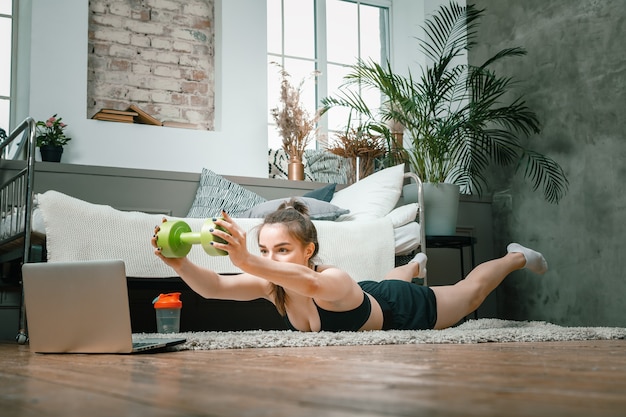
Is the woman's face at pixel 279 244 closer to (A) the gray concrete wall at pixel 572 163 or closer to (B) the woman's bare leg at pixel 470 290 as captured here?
(B) the woman's bare leg at pixel 470 290

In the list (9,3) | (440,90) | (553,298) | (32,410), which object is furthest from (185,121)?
(32,410)

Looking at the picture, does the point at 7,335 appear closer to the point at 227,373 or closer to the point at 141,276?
the point at 141,276

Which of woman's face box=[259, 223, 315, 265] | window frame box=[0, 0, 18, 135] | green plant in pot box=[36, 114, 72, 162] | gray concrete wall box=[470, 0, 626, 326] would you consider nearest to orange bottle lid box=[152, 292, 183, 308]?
woman's face box=[259, 223, 315, 265]

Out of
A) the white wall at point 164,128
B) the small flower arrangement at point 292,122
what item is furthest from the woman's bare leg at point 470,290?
the white wall at point 164,128

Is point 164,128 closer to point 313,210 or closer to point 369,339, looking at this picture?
point 313,210

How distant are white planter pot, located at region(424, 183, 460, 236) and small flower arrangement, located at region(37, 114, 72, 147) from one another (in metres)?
2.23

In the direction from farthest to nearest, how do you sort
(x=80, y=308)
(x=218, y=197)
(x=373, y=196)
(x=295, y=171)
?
(x=295, y=171), (x=218, y=197), (x=373, y=196), (x=80, y=308)

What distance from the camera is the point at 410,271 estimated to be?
318 cm

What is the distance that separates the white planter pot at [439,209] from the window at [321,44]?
1349mm

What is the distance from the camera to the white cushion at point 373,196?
12.2 ft

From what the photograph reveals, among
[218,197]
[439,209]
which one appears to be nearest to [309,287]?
[218,197]

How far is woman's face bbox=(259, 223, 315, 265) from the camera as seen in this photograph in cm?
228

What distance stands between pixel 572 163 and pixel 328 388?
158 inches

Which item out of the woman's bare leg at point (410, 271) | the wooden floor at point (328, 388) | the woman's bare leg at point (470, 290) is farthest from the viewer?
the woman's bare leg at point (410, 271)
